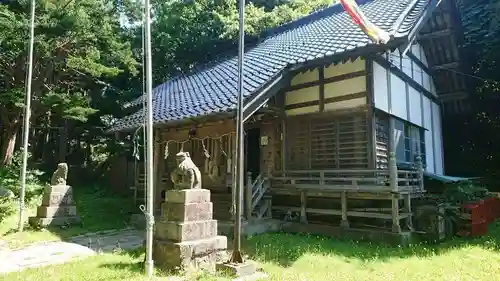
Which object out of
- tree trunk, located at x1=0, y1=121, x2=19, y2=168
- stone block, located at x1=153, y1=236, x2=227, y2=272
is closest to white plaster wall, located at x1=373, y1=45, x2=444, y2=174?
stone block, located at x1=153, y1=236, x2=227, y2=272

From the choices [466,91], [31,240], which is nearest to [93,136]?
[31,240]

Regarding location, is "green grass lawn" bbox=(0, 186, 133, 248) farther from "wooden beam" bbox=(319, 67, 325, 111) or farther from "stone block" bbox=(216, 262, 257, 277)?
"wooden beam" bbox=(319, 67, 325, 111)

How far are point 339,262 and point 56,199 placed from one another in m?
9.36

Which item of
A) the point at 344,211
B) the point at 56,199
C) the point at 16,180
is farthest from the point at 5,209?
the point at 344,211

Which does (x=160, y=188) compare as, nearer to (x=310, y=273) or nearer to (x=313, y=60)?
(x=313, y=60)

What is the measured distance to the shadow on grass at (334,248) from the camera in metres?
7.86

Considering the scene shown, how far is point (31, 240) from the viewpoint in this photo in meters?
9.97

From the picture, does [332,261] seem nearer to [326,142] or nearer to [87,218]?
[326,142]

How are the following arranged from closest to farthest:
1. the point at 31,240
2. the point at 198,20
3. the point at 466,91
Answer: the point at 31,240 → the point at 466,91 → the point at 198,20

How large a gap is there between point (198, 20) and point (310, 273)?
57.3 feet

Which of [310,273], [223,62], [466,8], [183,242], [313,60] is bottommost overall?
[310,273]

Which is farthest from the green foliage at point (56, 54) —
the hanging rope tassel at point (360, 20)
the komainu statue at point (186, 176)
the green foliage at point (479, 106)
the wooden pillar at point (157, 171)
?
the green foliage at point (479, 106)

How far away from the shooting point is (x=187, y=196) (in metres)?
6.99

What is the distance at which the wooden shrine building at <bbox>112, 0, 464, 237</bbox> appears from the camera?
991 centimetres
